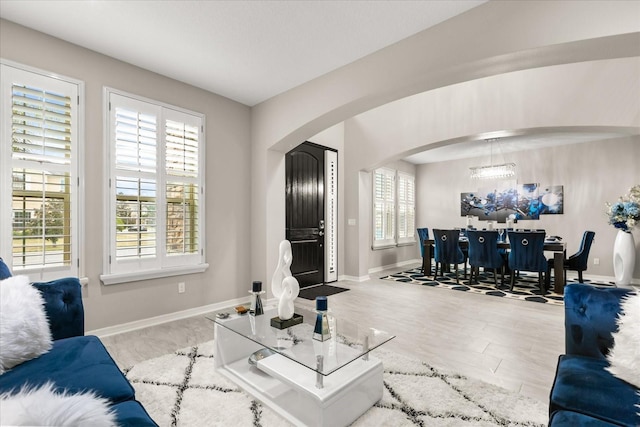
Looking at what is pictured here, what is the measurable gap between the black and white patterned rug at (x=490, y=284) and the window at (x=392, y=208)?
1.04 metres

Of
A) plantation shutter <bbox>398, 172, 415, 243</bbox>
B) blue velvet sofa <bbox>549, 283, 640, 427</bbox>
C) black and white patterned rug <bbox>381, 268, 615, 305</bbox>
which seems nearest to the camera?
blue velvet sofa <bbox>549, 283, 640, 427</bbox>

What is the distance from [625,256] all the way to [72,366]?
7241 millimetres

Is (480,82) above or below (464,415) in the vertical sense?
above

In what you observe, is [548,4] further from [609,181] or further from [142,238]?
[609,181]

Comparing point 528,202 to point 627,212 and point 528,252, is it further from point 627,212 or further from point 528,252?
point 528,252

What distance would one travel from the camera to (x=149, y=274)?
3.34 meters

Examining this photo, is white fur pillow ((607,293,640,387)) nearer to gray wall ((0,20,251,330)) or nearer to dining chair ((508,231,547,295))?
gray wall ((0,20,251,330))

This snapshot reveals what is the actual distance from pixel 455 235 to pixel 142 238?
508 centimetres

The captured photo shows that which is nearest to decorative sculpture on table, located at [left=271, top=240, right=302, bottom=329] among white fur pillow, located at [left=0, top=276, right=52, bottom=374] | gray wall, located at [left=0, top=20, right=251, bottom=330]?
white fur pillow, located at [left=0, top=276, right=52, bottom=374]

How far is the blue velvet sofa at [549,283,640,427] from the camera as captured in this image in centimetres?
115

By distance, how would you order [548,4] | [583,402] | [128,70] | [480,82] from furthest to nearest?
[480,82], [128,70], [548,4], [583,402]

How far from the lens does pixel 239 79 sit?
359 centimetres

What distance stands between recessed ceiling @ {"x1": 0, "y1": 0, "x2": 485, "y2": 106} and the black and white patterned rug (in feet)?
13.4

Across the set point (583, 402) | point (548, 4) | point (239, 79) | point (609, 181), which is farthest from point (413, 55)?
point (609, 181)
